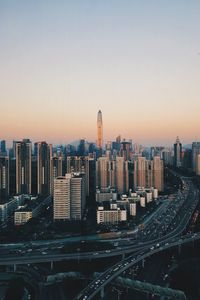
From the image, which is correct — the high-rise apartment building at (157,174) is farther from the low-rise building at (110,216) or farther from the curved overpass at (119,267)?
the curved overpass at (119,267)

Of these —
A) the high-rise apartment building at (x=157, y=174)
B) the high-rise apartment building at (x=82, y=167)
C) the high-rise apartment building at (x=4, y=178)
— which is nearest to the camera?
the high-rise apartment building at (x=4, y=178)

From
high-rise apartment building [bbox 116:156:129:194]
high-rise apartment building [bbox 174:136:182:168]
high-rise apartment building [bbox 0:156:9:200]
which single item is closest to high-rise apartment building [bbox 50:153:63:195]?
high-rise apartment building [bbox 0:156:9:200]

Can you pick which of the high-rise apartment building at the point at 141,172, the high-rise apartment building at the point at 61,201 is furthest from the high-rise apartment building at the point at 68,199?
the high-rise apartment building at the point at 141,172

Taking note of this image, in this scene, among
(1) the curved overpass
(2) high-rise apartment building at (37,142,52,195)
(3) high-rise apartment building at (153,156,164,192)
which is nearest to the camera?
(1) the curved overpass

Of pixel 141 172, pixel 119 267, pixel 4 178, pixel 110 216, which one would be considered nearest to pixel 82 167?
pixel 141 172

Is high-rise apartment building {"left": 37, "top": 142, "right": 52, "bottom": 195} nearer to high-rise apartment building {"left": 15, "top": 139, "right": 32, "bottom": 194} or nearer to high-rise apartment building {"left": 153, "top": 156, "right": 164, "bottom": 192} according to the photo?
high-rise apartment building {"left": 15, "top": 139, "right": 32, "bottom": 194}

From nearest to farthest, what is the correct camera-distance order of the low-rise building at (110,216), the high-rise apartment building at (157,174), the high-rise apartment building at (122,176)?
the low-rise building at (110,216) < the high-rise apartment building at (122,176) < the high-rise apartment building at (157,174)

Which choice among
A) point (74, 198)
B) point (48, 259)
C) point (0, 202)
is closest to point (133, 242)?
point (48, 259)
